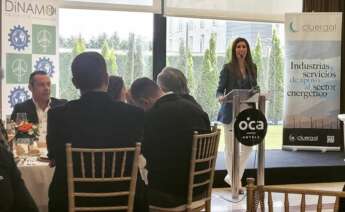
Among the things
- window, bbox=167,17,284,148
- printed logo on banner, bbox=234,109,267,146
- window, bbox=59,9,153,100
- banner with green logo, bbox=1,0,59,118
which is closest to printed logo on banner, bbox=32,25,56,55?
banner with green logo, bbox=1,0,59,118

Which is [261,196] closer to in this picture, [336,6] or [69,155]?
[69,155]

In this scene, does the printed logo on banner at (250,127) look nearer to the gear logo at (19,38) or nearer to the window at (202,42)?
the gear logo at (19,38)

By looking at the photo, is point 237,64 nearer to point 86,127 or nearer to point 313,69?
point 313,69

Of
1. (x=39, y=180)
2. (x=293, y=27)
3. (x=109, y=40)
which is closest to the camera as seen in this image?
(x=39, y=180)

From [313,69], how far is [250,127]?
2.53 metres

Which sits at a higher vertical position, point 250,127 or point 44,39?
point 44,39

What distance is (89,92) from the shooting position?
8.06ft

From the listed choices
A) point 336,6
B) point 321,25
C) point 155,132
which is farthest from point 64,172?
point 336,6

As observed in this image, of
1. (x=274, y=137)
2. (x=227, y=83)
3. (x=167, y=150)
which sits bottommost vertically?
(x=274, y=137)

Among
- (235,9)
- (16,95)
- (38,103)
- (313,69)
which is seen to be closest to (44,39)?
(16,95)

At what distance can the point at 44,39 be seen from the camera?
18.0ft

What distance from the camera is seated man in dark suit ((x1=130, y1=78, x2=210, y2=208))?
10.1ft

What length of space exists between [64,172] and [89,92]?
0.38 m

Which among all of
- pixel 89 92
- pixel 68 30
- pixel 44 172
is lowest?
pixel 44 172
